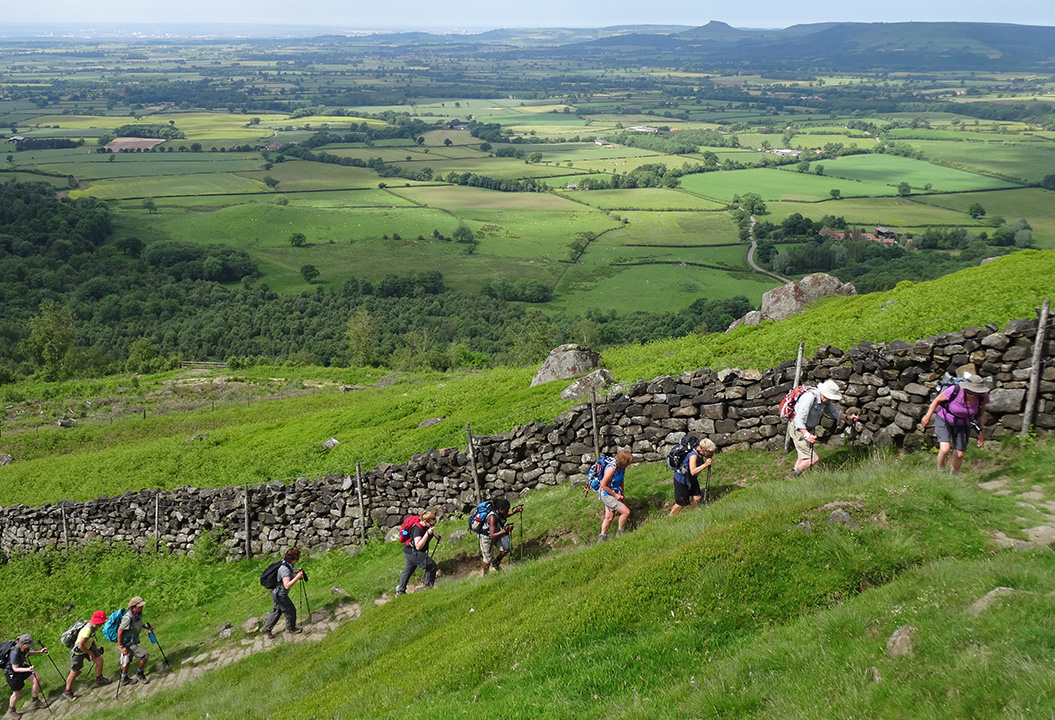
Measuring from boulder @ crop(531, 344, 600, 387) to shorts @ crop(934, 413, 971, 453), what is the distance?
1641cm

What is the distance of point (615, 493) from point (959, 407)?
7.15 m

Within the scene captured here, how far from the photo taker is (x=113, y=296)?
114 m

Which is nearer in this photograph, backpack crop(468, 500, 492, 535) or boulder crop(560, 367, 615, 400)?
backpack crop(468, 500, 492, 535)

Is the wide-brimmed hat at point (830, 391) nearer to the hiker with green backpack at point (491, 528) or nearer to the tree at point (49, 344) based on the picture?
the hiker with green backpack at point (491, 528)

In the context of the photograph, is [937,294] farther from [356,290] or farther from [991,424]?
[356,290]

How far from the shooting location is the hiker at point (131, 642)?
1806 cm

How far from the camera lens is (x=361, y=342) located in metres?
80.1

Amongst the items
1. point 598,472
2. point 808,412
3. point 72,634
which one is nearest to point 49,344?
point 72,634

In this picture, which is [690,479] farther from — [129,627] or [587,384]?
[129,627]

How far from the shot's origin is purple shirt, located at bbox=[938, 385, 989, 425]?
14062 mm

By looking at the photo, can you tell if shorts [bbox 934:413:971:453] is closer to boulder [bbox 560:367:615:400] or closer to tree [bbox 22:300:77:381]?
boulder [bbox 560:367:615:400]

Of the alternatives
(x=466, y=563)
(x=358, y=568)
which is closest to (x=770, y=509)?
(x=466, y=563)

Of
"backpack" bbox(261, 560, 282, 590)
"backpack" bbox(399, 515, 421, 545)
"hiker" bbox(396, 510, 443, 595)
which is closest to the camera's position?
"hiker" bbox(396, 510, 443, 595)

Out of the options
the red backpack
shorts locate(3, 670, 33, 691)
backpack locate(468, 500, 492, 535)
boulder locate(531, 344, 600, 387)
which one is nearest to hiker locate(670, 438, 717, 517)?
backpack locate(468, 500, 492, 535)
